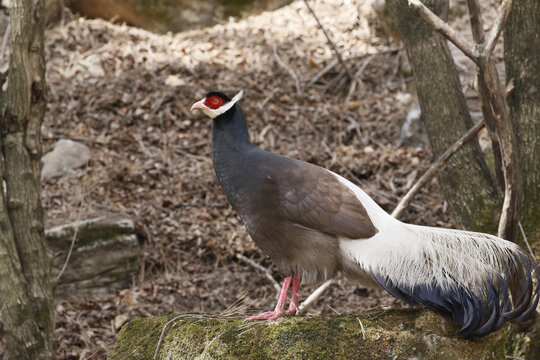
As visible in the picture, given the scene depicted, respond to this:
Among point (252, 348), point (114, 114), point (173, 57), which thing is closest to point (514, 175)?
point (252, 348)

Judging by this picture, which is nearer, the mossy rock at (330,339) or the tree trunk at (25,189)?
the mossy rock at (330,339)

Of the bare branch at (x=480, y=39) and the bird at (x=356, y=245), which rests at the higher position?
the bare branch at (x=480, y=39)

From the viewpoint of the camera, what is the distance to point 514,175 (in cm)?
415

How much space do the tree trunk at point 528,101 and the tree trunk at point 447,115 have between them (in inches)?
12.1

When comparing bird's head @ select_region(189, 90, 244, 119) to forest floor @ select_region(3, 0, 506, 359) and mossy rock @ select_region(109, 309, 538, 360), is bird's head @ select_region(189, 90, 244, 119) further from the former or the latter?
forest floor @ select_region(3, 0, 506, 359)

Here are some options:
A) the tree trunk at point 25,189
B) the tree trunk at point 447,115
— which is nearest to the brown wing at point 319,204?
A: the tree trunk at point 447,115

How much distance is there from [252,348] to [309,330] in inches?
11.8

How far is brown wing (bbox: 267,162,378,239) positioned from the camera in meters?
3.69

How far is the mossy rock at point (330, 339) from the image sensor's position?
321cm

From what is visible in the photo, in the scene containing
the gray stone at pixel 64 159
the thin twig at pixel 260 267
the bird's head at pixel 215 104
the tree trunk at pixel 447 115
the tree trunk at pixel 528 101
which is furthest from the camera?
the gray stone at pixel 64 159

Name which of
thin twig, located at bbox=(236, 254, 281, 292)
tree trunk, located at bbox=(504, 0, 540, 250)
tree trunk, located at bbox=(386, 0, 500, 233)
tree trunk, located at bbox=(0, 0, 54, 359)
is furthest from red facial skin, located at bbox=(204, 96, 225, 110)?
thin twig, located at bbox=(236, 254, 281, 292)

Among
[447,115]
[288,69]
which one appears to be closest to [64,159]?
[288,69]

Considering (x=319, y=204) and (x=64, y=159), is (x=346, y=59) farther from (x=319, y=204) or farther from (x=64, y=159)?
(x=319, y=204)

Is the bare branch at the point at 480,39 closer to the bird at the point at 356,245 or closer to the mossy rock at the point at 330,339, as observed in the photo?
the bird at the point at 356,245
